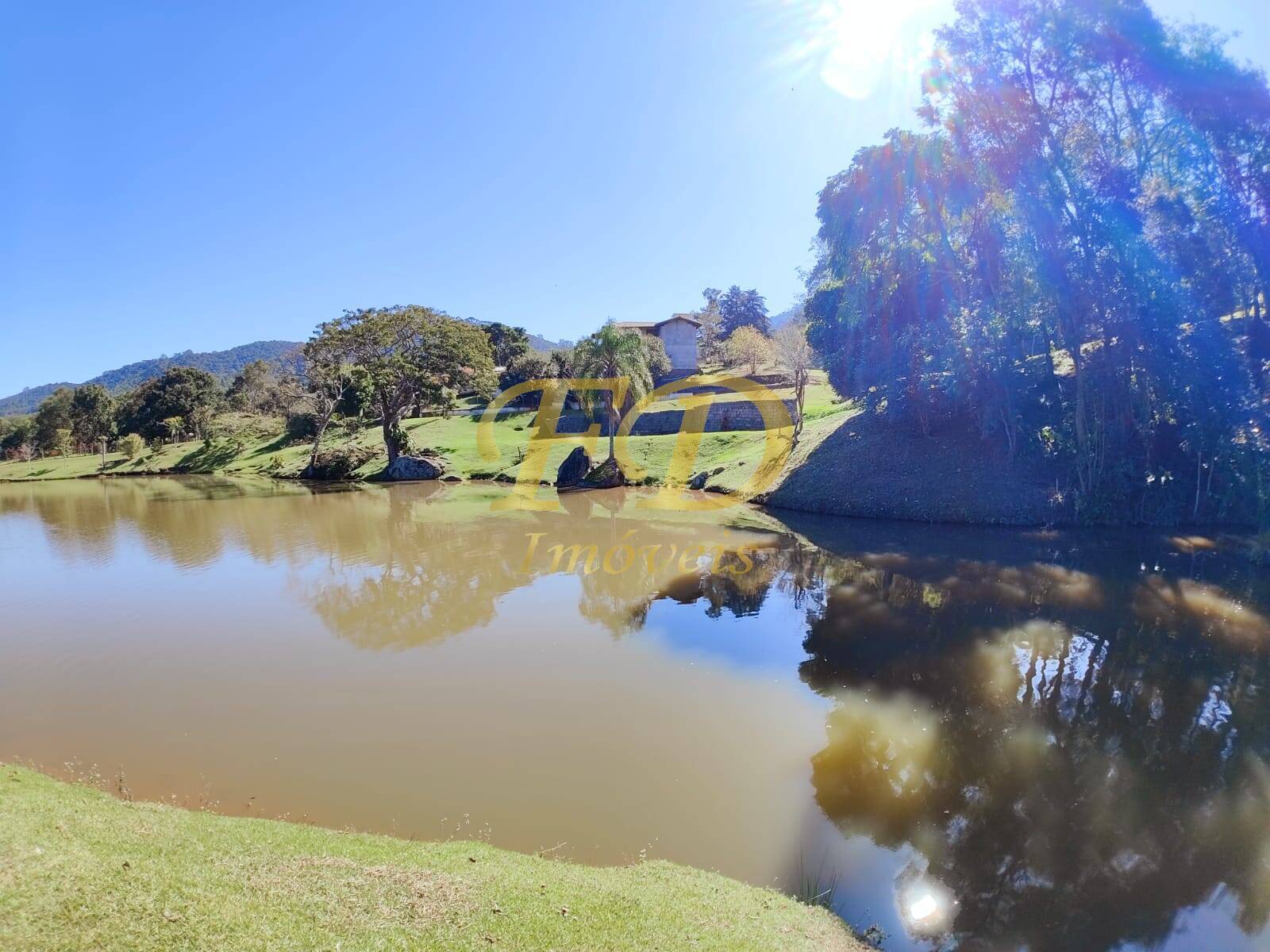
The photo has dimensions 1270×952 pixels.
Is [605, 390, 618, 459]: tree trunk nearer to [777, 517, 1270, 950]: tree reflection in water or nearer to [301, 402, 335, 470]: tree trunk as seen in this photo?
[777, 517, 1270, 950]: tree reflection in water

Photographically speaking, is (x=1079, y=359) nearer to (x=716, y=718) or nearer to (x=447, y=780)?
(x=716, y=718)

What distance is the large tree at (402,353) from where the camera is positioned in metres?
36.7

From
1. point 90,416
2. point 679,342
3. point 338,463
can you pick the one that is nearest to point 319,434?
point 338,463

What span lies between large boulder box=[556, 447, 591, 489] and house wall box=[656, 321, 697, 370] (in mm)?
31112

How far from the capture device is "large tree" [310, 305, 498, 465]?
120 ft

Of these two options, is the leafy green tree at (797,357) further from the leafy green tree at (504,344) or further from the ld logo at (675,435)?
the leafy green tree at (504,344)

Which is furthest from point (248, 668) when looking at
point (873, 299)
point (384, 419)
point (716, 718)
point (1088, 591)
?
point (384, 419)

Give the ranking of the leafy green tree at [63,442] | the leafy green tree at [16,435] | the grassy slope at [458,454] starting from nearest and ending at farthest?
the grassy slope at [458,454] < the leafy green tree at [63,442] < the leafy green tree at [16,435]

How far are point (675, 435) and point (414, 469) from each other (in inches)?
624

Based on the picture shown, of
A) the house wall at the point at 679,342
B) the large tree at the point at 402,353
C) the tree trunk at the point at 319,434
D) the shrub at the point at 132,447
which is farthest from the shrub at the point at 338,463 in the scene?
the house wall at the point at 679,342

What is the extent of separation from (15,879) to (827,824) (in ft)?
20.5

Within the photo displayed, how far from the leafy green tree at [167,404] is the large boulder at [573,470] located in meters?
42.1

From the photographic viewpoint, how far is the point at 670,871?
5.29m
